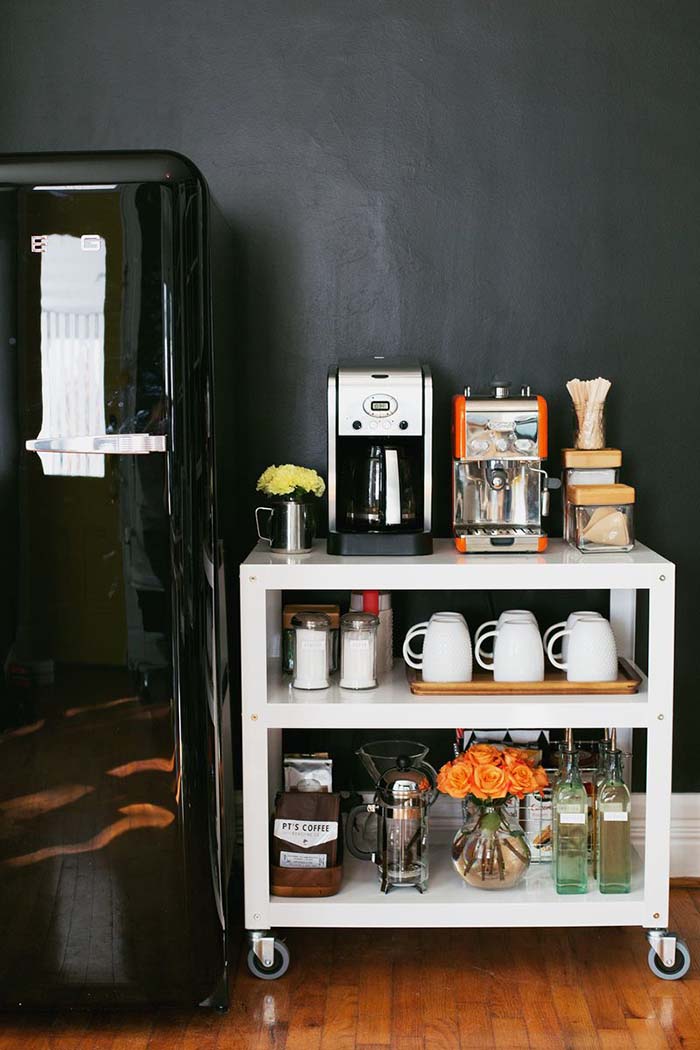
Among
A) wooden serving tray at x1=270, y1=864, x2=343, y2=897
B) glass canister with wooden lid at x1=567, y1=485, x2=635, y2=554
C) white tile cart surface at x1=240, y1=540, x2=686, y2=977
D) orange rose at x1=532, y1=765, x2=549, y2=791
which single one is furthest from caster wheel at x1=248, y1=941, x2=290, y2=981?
glass canister with wooden lid at x1=567, y1=485, x2=635, y2=554

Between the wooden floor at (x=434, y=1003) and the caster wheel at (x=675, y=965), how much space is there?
0.7 inches

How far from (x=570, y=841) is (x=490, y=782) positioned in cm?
21

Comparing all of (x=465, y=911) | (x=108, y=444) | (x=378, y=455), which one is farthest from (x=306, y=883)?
(x=108, y=444)

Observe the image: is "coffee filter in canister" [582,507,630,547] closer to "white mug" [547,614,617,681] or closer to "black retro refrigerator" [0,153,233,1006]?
"white mug" [547,614,617,681]

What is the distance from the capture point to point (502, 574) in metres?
2.44

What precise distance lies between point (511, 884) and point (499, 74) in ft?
5.97

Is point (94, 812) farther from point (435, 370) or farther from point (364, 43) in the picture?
point (364, 43)

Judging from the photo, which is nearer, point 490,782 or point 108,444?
point 108,444

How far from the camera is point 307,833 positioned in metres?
2.54

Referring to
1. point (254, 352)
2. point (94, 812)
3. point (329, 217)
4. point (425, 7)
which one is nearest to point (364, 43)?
point (425, 7)

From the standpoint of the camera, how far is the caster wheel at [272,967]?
8.26ft

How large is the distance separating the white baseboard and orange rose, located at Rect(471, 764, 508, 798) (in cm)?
46

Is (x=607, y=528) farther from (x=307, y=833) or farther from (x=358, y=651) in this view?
(x=307, y=833)

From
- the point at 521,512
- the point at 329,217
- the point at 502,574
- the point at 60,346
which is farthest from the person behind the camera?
the point at 329,217
